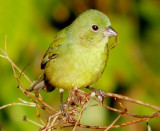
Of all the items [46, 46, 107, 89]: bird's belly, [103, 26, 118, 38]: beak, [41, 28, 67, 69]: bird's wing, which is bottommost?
[46, 46, 107, 89]: bird's belly

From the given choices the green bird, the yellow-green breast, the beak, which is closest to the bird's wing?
the green bird

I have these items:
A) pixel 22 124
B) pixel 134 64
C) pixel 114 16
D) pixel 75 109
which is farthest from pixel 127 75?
pixel 75 109

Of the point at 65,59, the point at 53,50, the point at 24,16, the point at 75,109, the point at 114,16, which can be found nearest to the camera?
the point at 75,109

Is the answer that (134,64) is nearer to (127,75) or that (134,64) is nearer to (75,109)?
(127,75)

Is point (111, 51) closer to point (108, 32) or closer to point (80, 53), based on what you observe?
point (108, 32)

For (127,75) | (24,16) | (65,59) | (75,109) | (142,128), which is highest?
(24,16)

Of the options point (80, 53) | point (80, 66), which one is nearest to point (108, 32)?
point (80, 53)

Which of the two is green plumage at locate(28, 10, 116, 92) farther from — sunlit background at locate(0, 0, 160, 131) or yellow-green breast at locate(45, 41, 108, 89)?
sunlit background at locate(0, 0, 160, 131)
